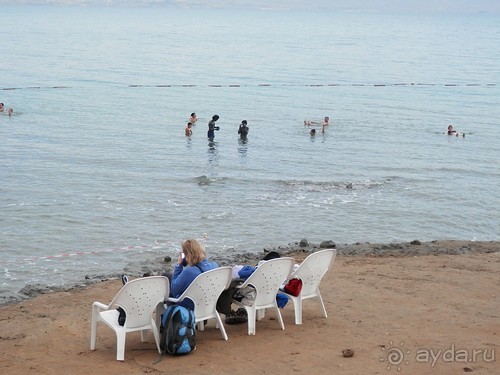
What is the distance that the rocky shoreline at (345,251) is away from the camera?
16.0 meters

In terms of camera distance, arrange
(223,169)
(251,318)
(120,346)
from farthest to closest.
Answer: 1. (223,169)
2. (251,318)
3. (120,346)

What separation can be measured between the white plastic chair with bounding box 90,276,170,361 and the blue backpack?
14cm

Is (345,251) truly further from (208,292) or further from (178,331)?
(178,331)

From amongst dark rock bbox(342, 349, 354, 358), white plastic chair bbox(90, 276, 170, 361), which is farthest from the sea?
dark rock bbox(342, 349, 354, 358)

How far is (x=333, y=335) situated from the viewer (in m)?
9.89

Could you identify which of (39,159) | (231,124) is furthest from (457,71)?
(39,159)

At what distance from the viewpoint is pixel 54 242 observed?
703 inches

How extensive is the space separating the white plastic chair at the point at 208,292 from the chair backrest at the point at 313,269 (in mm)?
1200

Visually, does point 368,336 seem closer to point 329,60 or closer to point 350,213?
point 350,213

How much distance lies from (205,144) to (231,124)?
668 centimetres

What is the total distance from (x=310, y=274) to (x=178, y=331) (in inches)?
84.5

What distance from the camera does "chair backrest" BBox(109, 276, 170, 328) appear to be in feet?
29.7

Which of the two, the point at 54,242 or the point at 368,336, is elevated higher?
the point at 368,336

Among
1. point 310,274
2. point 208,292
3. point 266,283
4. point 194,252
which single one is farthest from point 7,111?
point 208,292
